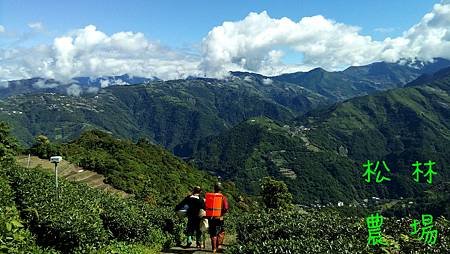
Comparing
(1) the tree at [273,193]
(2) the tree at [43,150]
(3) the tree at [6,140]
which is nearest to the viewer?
(3) the tree at [6,140]

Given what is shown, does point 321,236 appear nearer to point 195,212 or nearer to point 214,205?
point 214,205

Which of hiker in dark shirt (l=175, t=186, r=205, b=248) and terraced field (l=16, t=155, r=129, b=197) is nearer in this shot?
hiker in dark shirt (l=175, t=186, r=205, b=248)

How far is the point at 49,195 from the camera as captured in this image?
16688mm

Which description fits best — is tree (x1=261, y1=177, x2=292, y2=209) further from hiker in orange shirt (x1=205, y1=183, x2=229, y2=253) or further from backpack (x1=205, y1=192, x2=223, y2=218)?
backpack (x1=205, y1=192, x2=223, y2=218)

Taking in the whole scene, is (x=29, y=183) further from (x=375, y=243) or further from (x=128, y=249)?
(x=375, y=243)

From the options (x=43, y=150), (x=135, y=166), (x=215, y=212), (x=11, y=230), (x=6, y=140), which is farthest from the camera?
(x=135, y=166)

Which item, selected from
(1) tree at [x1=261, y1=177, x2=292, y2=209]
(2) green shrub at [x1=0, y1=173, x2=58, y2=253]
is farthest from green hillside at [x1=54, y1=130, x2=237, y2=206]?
(2) green shrub at [x1=0, y1=173, x2=58, y2=253]

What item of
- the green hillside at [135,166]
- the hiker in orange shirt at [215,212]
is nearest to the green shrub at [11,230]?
the hiker in orange shirt at [215,212]

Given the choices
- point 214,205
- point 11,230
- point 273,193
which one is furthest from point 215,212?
point 273,193

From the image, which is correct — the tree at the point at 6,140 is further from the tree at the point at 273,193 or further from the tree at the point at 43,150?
the tree at the point at 273,193

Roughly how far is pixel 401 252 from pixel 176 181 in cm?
7047

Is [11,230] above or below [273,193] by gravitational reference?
above

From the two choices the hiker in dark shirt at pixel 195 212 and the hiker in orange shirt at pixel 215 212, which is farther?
the hiker in dark shirt at pixel 195 212

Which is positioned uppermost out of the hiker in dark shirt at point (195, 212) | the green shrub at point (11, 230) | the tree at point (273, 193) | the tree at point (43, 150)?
the green shrub at point (11, 230)
